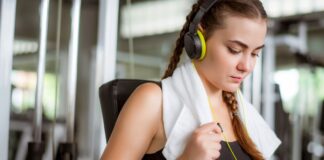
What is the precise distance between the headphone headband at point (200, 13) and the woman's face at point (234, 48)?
0.16ft

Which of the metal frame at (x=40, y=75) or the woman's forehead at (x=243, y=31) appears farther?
the metal frame at (x=40, y=75)

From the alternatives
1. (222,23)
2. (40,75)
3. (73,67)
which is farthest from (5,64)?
(222,23)

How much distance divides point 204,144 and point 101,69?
751 mm

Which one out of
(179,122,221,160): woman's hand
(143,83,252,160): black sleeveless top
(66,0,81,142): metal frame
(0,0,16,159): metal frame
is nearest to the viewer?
(179,122,221,160): woman's hand

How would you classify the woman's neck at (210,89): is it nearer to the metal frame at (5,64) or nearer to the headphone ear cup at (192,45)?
the headphone ear cup at (192,45)

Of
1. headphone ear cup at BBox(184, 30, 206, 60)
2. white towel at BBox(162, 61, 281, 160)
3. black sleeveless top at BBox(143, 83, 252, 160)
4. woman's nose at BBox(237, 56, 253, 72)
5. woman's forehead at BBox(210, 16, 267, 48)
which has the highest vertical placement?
woman's forehead at BBox(210, 16, 267, 48)

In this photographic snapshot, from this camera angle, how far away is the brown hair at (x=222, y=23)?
1016 mm

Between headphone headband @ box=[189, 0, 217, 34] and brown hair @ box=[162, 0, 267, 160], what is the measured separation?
0.02 m

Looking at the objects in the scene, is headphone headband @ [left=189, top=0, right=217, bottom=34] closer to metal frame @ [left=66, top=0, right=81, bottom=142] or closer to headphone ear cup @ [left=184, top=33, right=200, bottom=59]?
headphone ear cup @ [left=184, top=33, right=200, bottom=59]

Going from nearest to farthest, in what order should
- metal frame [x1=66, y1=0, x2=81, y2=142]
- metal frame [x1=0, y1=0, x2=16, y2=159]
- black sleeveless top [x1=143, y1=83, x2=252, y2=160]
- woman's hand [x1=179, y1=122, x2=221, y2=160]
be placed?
woman's hand [x1=179, y1=122, x2=221, y2=160] < black sleeveless top [x1=143, y1=83, x2=252, y2=160] < metal frame [x1=0, y1=0, x2=16, y2=159] < metal frame [x1=66, y1=0, x2=81, y2=142]

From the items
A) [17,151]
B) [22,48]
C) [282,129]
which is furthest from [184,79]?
[22,48]

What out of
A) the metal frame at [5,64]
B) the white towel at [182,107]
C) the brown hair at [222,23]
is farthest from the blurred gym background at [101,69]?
the white towel at [182,107]

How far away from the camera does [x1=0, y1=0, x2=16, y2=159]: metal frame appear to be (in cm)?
138

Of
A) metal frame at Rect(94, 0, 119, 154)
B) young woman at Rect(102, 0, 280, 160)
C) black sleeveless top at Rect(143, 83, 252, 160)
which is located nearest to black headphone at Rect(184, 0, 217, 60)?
young woman at Rect(102, 0, 280, 160)
